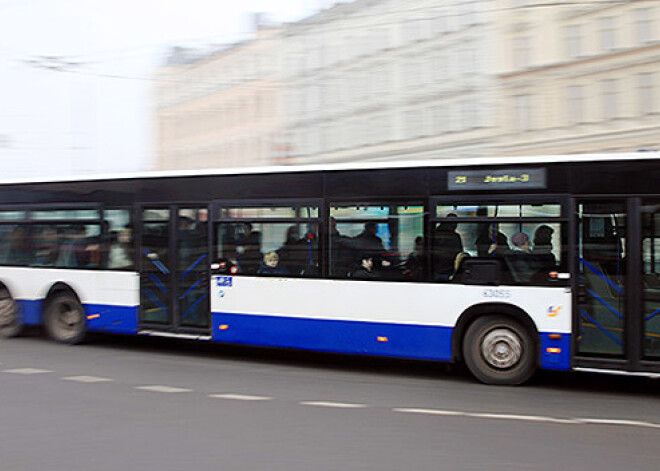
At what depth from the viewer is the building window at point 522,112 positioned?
103 ft

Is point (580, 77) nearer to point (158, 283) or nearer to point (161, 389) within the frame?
point (158, 283)

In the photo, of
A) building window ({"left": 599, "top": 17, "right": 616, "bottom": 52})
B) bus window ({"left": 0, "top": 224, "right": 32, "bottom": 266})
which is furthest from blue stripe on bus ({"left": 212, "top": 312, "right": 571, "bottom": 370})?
building window ({"left": 599, "top": 17, "right": 616, "bottom": 52})

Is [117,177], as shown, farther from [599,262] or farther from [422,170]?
[599,262]

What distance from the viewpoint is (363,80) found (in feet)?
122

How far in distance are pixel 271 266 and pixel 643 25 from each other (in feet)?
81.3

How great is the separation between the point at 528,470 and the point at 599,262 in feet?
11.4

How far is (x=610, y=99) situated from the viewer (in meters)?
29.6

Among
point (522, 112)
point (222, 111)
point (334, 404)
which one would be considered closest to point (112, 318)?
point (334, 404)

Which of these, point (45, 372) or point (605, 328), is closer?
point (605, 328)

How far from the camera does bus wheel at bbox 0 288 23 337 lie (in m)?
11.9

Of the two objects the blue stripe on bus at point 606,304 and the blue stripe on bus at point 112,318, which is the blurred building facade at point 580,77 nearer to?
the blue stripe on bus at point 606,304

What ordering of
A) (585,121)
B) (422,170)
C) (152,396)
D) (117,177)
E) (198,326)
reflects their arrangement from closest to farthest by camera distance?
(152,396), (422,170), (198,326), (117,177), (585,121)

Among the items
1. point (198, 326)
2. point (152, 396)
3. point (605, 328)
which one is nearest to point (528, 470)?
point (605, 328)

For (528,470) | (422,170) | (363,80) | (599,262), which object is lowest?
(528,470)
